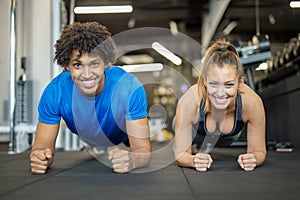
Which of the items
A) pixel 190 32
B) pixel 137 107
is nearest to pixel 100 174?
pixel 137 107

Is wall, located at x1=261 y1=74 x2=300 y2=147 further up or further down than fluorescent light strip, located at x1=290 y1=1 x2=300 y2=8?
further down

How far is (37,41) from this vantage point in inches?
166

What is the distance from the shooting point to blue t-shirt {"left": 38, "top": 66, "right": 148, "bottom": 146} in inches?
74.9

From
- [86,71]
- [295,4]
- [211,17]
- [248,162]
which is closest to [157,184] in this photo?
[248,162]

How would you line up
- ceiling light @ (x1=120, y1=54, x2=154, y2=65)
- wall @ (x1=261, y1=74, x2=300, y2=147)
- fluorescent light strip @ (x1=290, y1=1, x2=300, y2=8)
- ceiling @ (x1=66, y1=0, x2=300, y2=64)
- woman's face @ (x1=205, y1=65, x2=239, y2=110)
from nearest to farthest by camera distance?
woman's face @ (x1=205, y1=65, x2=239, y2=110) < wall @ (x1=261, y1=74, x2=300, y2=147) < fluorescent light strip @ (x1=290, y1=1, x2=300, y2=8) < ceiling @ (x1=66, y1=0, x2=300, y2=64) < ceiling light @ (x1=120, y1=54, x2=154, y2=65)

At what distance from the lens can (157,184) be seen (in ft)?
4.82

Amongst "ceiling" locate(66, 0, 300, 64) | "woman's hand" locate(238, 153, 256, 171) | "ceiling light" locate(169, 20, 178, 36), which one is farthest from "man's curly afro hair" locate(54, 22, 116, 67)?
"ceiling light" locate(169, 20, 178, 36)

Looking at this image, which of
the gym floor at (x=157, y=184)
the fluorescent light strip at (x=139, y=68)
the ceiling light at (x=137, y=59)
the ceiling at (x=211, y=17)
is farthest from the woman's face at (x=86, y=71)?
A: the ceiling light at (x=137, y=59)

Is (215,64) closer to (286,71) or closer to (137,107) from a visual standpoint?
(137,107)

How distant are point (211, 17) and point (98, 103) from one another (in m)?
6.09

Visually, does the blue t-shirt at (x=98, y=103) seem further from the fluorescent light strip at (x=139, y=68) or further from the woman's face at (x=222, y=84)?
the fluorescent light strip at (x=139, y=68)

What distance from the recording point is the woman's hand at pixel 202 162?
5.79 ft

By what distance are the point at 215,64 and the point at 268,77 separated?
4.38m

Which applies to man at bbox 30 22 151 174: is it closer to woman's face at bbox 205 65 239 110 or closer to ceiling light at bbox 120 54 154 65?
woman's face at bbox 205 65 239 110
